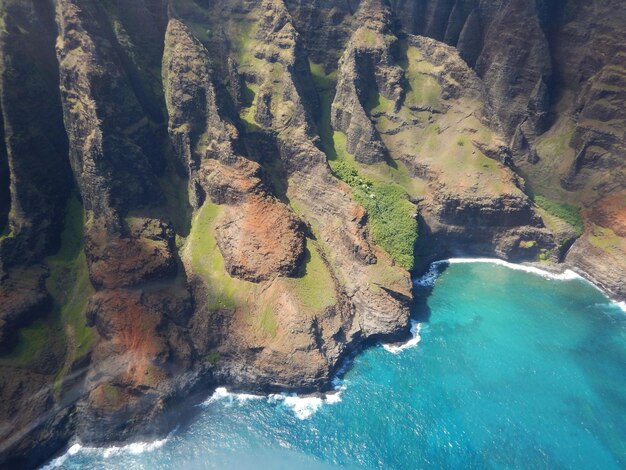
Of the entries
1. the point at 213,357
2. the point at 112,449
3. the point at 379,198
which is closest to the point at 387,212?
the point at 379,198

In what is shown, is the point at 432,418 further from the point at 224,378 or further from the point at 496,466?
the point at 224,378

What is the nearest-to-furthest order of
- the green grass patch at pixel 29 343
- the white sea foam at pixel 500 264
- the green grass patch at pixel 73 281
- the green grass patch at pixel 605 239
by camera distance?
1. the green grass patch at pixel 29 343
2. the green grass patch at pixel 73 281
3. the green grass patch at pixel 605 239
4. the white sea foam at pixel 500 264

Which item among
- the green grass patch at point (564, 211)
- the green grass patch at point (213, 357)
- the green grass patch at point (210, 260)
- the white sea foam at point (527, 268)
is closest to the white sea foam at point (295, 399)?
the green grass patch at point (213, 357)

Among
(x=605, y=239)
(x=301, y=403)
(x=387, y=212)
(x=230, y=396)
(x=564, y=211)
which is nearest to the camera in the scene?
(x=301, y=403)

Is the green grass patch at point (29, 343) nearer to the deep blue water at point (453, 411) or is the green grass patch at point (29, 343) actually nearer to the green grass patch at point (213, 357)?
the deep blue water at point (453, 411)

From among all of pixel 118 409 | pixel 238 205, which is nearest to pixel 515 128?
pixel 238 205

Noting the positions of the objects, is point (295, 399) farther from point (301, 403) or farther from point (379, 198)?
point (379, 198)
